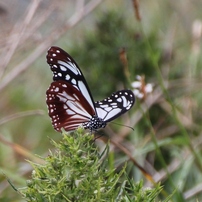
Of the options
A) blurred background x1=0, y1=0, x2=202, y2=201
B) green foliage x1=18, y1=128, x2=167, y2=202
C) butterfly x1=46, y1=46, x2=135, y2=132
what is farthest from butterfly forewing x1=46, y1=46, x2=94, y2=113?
blurred background x1=0, y1=0, x2=202, y2=201

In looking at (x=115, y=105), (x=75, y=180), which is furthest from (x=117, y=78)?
(x=75, y=180)

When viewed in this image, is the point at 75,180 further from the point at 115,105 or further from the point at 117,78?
the point at 117,78

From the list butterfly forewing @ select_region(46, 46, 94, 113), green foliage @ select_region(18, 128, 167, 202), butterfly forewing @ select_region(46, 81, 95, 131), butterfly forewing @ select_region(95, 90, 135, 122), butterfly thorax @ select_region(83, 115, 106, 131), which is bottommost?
green foliage @ select_region(18, 128, 167, 202)

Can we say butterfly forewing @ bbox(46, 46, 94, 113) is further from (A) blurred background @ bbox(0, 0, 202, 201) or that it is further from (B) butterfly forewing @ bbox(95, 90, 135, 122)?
(A) blurred background @ bbox(0, 0, 202, 201)

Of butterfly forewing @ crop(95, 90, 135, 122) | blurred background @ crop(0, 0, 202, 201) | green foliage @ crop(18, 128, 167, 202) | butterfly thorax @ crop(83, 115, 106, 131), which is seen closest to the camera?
green foliage @ crop(18, 128, 167, 202)

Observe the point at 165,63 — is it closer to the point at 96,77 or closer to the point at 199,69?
the point at 199,69

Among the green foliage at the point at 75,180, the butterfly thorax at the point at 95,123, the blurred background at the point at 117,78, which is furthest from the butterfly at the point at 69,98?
the blurred background at the point at 117,78

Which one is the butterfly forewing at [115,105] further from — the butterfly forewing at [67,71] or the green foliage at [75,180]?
the green foliage at [75,180]
